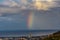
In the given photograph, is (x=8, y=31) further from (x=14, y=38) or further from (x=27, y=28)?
(x=14, y=38)

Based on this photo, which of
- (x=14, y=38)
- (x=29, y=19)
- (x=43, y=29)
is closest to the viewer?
(x=14, y=38)

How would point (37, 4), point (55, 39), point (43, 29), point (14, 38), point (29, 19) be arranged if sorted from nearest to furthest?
point (55, 39) < point (14, 38) < point (37, 4) < point (29, 19) < point (43, 29)

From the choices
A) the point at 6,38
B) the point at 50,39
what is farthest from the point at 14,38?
the point at 50,39

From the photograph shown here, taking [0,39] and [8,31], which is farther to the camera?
[8,31]

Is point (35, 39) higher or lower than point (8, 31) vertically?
lower

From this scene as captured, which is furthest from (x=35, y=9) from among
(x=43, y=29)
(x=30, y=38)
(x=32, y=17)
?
(x=30, y=38)

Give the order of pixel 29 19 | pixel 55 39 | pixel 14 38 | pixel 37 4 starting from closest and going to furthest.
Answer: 1. pixel 55 39
2. pixel 14 38
3. pixel 37 4
4. pixel 29 19

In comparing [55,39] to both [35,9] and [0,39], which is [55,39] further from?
[35,9]

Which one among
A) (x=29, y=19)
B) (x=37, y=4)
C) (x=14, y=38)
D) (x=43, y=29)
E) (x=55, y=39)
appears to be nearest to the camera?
(x=55, y=39)

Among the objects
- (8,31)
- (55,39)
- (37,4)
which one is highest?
(37,4)
